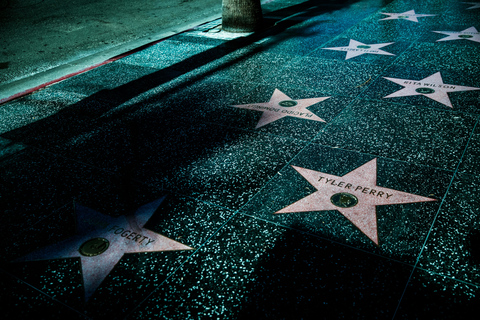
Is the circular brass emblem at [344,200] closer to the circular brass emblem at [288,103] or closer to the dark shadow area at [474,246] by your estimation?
the dark shadow area at [474,246]

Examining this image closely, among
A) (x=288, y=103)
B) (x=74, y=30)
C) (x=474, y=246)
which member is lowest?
(x=474, y=246)

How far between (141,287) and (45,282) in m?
0.51

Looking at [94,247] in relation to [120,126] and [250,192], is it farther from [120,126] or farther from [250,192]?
[120,126]

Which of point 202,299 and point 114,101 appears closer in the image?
point 202,299

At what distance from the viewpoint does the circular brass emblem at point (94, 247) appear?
7.07 feet

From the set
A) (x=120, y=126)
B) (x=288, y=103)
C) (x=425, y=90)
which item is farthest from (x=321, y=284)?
(x=425, y=90)

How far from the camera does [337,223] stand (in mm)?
2230

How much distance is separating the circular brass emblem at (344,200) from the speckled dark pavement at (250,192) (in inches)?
0.4

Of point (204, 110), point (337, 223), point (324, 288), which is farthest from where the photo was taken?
point (204, 110)

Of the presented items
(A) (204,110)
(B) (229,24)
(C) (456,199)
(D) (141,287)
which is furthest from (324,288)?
(B) (229,24)

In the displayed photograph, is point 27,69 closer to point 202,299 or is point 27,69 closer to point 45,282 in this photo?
point 45,282

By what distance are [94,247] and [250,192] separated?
1.00 metres

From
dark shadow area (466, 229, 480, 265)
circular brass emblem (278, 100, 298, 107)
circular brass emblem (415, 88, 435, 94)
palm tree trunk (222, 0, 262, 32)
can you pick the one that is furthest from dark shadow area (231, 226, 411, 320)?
palm tree trunk (222, 0, 262, 32)

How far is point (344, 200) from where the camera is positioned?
240 centimetres
